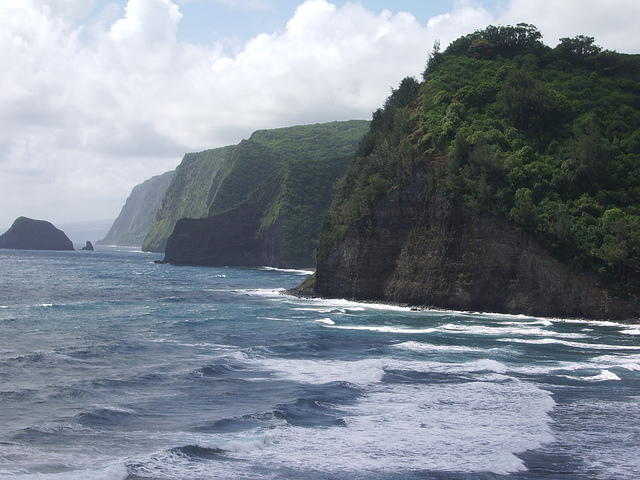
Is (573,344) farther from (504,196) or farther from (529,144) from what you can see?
(529,144)

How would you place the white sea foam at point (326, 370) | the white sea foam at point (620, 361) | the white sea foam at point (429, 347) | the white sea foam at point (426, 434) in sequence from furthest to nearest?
1. the white sea foam at point (429, 347)
2. the white sea foam at point (620, 361)
3. the white sea foam at point (326, 370)
4. the white sea foam at point (426, 434)

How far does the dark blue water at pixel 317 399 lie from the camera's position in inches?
891

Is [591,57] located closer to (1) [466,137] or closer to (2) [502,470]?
(1) [466,137]

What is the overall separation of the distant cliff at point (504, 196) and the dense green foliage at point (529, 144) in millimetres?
144

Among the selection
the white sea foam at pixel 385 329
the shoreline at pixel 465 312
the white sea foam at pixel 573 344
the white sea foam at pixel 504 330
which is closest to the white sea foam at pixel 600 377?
the white sea foam at pixel 573 344

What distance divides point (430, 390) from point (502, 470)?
36.9 feet

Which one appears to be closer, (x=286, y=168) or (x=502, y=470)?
(x=502, y=470)

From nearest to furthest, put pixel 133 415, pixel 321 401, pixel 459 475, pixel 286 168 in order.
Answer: pixel 459 475 → pixel 133 415 → pixel 321 401 → pixel 286 168

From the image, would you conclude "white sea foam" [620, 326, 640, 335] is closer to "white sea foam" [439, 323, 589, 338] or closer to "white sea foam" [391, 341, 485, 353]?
"white sea foam" [439, 323, 589, 338]

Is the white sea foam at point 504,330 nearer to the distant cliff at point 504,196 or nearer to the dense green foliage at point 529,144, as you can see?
the distant cliff at point 504,196

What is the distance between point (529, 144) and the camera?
2938 inches

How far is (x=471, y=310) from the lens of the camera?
224ft

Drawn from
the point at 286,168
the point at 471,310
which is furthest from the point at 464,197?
the point at 286,168

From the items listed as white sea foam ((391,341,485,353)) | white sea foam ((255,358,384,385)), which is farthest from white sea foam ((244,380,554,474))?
white sea foam ((391,341,485,353))
